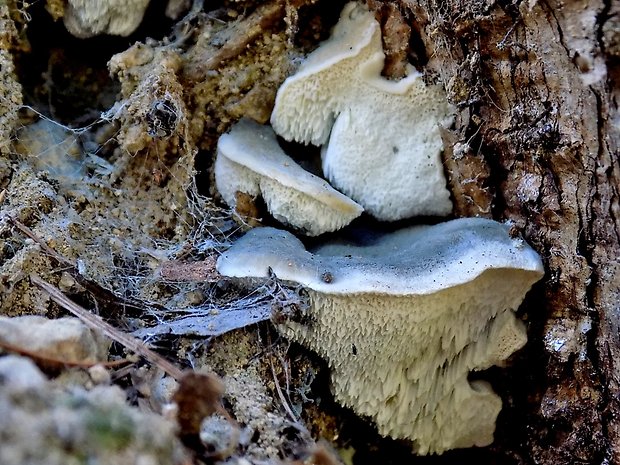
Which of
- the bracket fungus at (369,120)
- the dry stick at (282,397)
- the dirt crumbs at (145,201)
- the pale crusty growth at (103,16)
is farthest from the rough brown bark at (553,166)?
the pale crusty growth at (103,16)

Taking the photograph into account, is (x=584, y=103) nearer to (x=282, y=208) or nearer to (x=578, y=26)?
(x=578, y=26)

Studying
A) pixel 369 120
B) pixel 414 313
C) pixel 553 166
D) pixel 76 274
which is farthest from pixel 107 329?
pixel 553 166

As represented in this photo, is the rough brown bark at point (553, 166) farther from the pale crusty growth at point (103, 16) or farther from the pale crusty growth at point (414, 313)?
the pale crusty growth at point (103, 16)

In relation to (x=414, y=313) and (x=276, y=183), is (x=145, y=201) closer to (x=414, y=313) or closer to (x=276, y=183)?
(x=276, y=183)

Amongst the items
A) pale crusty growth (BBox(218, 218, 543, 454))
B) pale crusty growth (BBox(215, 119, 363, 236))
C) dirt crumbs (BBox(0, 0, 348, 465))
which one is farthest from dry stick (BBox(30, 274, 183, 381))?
pale crusty growth (BBox(215, 119, 363, 236))

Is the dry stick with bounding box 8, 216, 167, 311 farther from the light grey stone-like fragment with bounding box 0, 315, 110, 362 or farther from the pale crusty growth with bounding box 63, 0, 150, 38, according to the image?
the pale crusty growth with bounding box 63, 0, 150, 38

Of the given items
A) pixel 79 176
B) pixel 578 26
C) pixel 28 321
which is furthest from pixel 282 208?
pixel 578 26
